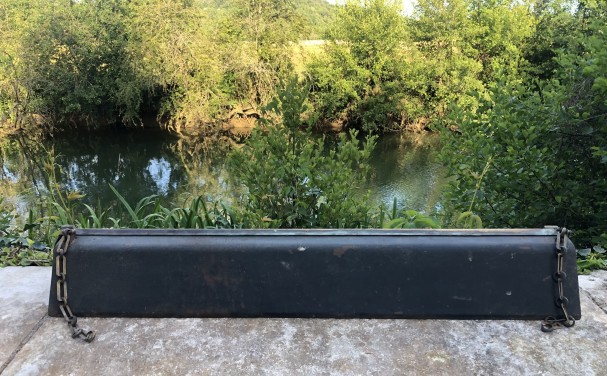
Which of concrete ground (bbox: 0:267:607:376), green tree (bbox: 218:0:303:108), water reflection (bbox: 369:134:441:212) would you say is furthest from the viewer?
green tree (bbox: 218:0:303:108)

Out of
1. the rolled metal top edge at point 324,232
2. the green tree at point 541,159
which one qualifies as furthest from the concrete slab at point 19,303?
the green tree at point 541,159

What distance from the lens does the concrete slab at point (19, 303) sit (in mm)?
1905

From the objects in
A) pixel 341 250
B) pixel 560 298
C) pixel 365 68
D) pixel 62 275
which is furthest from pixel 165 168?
pixel 560 298

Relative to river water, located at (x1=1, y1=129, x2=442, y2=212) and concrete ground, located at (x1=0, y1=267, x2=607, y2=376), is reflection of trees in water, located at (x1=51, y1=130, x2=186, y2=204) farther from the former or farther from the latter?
concrete ground, located at (x1=0, y1=267, x2=607, y2=376)

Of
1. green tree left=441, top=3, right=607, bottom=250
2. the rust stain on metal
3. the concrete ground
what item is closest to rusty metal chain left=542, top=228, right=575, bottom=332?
the concrete ground

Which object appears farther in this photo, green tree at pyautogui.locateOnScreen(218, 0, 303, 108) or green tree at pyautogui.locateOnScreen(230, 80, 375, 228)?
green tree at pyautogui.locateOnScreen(218, 0, 303, 108)

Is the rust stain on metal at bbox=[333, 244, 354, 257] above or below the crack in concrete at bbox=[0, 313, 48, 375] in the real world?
above

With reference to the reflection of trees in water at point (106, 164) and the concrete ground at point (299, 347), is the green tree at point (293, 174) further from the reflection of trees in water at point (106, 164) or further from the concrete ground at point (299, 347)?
the reflection of trees in water at point (106, 164)

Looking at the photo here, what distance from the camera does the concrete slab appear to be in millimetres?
1905

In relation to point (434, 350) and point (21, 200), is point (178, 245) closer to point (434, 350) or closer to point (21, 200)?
point (434, 350)

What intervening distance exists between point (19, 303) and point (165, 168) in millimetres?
16783

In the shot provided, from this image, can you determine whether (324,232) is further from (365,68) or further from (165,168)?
(365,68)

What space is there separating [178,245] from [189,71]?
22.9 metres

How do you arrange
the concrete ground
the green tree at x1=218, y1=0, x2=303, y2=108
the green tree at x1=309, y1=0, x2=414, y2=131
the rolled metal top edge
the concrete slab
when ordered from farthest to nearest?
the green tree at x1=309, y1=0, x2=414, y2=131 < the green tree at x1=218, y1=0, x2=303, y2=108 < the rolled metal top edge < the concrete slab < the concrete ground
